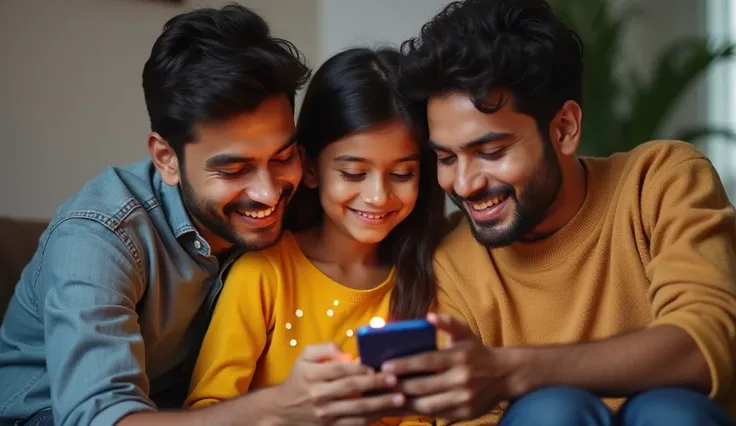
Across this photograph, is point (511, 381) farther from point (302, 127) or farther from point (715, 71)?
point (715, 71)

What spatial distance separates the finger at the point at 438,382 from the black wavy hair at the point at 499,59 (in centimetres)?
55

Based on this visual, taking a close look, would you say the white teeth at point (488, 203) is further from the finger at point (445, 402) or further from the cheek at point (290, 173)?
the finger at point (445, 402)

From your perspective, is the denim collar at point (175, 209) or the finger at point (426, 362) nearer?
the finger at point (426, 362)

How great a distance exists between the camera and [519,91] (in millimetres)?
1668

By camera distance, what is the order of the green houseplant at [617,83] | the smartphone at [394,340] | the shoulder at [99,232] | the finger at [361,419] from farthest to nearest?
the green houseplant at [617,83] → the shoulder at [99,232] → the finger at [361,419] → the smartphone at [394,340]

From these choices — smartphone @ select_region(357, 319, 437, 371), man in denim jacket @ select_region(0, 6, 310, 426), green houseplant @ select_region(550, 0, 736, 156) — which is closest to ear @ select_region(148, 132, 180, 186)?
man in denim jacket @ select_region(0, 6, 310, 426)

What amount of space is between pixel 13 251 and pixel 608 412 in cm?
143

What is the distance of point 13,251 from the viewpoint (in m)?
2.04

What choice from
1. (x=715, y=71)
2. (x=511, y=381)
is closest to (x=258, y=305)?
(x=511, y=381)

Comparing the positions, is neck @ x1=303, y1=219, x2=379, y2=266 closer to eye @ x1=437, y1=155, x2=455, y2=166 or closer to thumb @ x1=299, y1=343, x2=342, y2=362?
eye @ x1=437, y1=155, x2=455, y2=166

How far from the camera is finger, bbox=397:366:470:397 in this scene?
1311 mm

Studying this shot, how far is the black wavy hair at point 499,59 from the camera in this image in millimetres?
1659

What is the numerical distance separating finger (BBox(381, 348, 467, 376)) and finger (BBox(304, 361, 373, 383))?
0.03 meters

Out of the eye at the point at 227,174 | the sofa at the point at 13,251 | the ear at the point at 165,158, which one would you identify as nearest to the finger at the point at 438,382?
the eye at the point at 227,174
